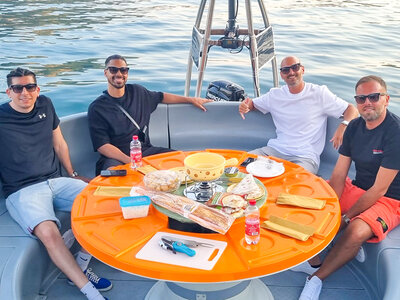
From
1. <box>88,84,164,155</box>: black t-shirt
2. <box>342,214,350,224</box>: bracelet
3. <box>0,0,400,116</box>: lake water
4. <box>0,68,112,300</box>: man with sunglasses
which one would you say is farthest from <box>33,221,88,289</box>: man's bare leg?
<box>0,0,400,116</box>: lake water

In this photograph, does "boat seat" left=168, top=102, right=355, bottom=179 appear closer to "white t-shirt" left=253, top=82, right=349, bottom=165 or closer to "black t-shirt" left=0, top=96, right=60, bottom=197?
"white t-shirt" left=253, top=82, right=349, bottom=165

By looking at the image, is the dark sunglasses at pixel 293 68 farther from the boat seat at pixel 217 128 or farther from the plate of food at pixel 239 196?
the plate of food at pixel 239 196

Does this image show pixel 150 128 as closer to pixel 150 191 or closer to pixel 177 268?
pixel 150 191

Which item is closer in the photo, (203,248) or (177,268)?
(177,268)

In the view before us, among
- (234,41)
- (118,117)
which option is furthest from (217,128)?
(234,41)

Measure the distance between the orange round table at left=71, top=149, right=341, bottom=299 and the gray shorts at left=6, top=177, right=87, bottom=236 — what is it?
39 cm

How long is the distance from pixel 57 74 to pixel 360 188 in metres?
6.77

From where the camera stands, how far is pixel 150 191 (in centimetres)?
209

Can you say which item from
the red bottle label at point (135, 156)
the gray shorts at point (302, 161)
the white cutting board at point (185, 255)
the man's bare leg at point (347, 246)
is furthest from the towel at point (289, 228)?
the gray shorts at point (302, 161)

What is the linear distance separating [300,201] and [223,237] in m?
0.47

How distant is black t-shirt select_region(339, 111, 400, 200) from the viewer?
2.35 m

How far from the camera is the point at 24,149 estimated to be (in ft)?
8.90

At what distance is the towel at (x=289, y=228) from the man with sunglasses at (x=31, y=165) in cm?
112

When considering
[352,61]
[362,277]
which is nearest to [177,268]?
[362,277]
